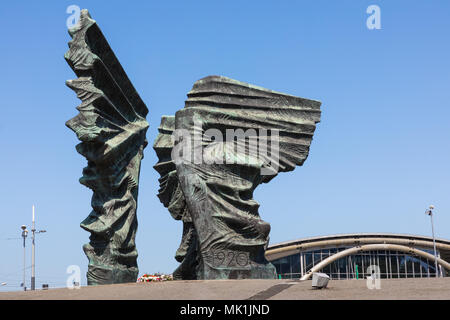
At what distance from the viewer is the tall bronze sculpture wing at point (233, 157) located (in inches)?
548

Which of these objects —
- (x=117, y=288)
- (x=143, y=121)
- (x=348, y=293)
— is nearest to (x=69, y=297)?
(x=117, y=288)

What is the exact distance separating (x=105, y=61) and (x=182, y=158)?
285 cm

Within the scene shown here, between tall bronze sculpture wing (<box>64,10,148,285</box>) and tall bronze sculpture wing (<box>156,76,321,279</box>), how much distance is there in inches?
51.5

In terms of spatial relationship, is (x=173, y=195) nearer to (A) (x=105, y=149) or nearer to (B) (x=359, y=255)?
(A) (x=105, y=149)

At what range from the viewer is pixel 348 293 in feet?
28.5

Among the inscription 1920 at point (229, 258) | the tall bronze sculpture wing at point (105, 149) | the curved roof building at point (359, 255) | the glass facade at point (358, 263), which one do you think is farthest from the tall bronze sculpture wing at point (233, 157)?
the glass facade at point (358, 263)

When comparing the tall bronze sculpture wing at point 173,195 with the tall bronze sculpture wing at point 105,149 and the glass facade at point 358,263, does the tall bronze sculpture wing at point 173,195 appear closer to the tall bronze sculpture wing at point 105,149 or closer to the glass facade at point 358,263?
the tall bronze sculpture wing at point 105,149

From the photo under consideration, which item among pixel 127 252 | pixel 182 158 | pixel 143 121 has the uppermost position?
pixel 143 121

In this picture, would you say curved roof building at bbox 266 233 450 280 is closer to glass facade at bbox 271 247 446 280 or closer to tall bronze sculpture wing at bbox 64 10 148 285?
glass facade at bbox 271 247 446 280

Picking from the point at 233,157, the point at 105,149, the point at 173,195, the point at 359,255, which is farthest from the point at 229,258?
the point at 359,255

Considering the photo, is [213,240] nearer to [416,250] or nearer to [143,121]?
[143,121]

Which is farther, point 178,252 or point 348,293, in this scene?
point 178,252
